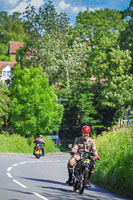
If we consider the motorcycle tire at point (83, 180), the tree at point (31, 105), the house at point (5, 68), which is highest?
the house at point (5, 68)

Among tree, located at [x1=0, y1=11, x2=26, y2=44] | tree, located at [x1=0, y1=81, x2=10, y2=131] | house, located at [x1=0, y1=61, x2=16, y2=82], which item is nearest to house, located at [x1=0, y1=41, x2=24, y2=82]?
house, located at [x1=0, y1=61, x2=16, y2=82]

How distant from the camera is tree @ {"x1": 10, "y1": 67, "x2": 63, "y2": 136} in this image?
47.2 meters

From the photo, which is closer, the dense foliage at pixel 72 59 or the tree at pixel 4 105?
the tree at pixel 4 105

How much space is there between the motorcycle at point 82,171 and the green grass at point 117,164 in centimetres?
142

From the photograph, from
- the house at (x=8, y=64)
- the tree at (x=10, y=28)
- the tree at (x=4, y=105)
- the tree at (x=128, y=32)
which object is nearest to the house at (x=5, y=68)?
the house at (x=8, y=64)

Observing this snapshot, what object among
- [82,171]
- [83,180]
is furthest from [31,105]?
[83,180]

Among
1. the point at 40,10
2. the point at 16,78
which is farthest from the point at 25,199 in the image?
the point at 40,10

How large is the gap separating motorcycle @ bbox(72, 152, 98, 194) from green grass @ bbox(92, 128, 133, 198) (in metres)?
1.42

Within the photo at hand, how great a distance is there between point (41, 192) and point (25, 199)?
1.64 meters

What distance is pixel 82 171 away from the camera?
12.2 meters

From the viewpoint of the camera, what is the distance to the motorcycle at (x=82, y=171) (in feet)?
39.1

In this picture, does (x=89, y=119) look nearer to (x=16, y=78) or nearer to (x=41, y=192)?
(x=16, y=78)

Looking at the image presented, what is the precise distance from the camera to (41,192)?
11.5 metres

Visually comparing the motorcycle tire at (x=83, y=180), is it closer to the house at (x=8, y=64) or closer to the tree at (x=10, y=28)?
the house at (x=8, y=64)
